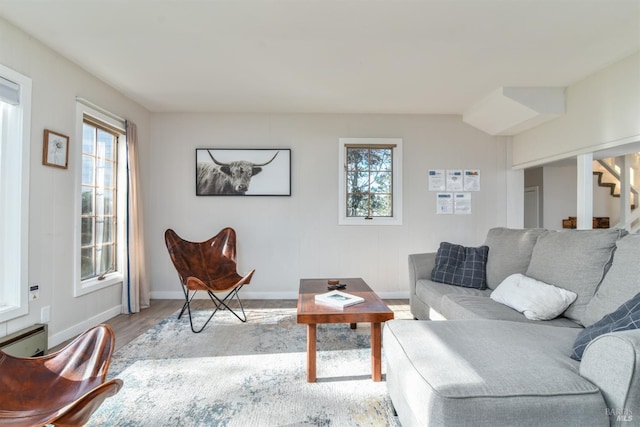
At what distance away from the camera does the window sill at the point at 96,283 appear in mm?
2904

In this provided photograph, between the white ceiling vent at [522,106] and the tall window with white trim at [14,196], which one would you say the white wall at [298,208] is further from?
the tall window with white trim at [14,196]

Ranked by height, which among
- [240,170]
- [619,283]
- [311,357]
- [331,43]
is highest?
[331,43]

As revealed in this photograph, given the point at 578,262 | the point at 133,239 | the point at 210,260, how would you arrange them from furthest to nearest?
1. the point at 210,260
2. the point at 133,239
3. the point at 578,262

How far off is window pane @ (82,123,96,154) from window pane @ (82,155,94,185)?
76 millimetres

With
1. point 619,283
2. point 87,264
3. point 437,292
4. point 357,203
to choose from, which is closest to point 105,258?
point 87,264

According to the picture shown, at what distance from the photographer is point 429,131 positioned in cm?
425

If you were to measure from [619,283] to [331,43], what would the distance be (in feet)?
8.06

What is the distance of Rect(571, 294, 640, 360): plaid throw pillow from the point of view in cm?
133

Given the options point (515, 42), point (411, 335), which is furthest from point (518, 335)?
point (515, 42)

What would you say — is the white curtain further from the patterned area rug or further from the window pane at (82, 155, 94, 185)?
the patterned area rug

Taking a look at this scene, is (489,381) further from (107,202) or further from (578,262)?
(107,202)

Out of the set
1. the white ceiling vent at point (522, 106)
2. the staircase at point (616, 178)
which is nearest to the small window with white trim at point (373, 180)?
the white ceiling vent at point (522, 106)

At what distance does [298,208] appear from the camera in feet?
13.7

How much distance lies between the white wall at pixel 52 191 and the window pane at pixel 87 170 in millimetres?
236
